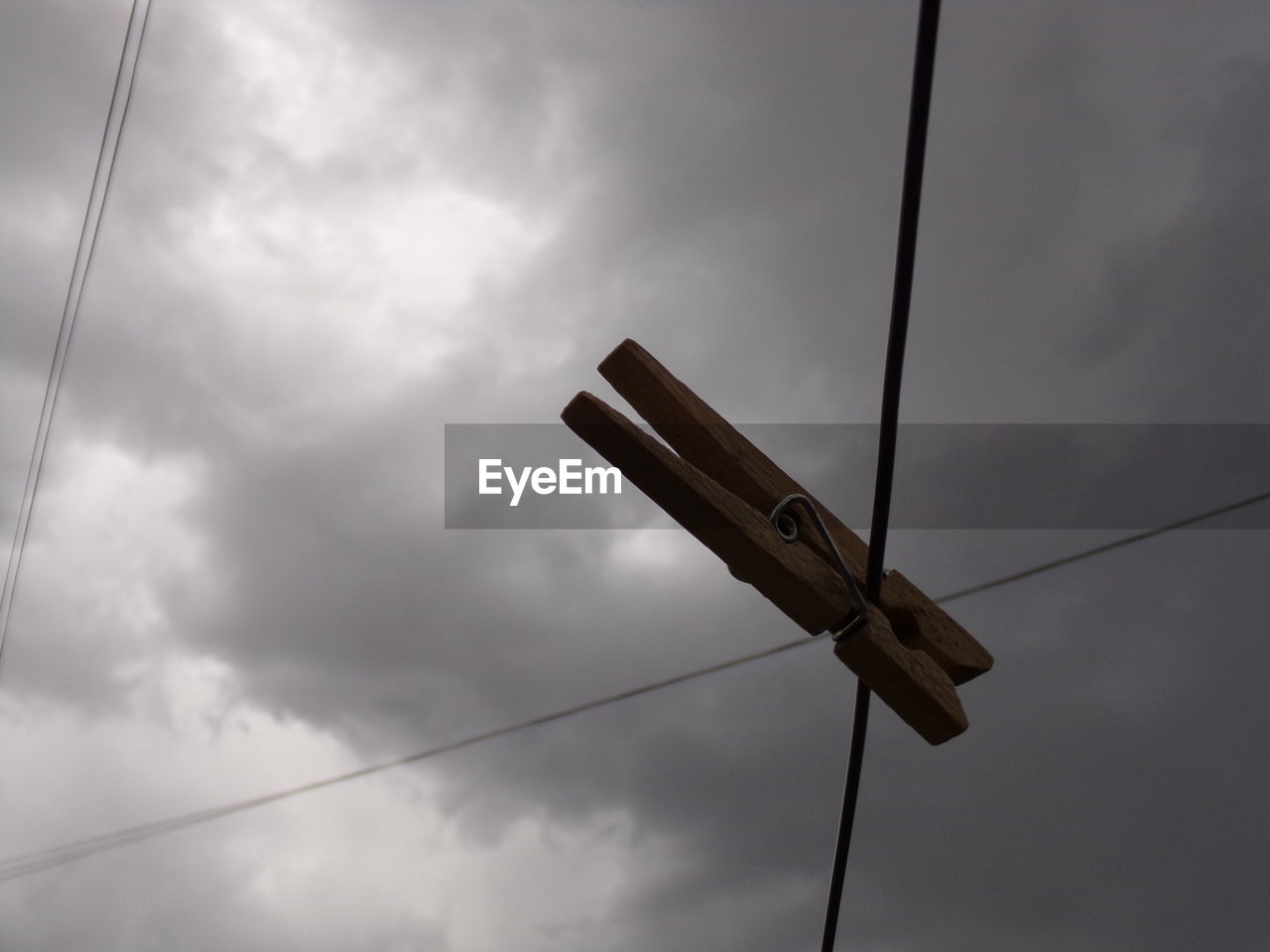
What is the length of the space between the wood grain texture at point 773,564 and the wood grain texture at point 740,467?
0.16 metres

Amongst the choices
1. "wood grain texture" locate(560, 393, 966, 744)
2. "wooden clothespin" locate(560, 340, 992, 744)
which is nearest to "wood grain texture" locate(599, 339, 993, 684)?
"wooden clothespin" locate(560, 340, 992, 744)

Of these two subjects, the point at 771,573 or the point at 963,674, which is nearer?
the point at 771,573

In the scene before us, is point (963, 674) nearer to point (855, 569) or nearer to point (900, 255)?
point (855, 569)

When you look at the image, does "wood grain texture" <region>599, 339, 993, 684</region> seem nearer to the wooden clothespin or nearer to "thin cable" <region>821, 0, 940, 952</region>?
the wooden clothespin

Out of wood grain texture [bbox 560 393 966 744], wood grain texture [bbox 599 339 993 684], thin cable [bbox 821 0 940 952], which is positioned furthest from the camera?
wood grain texture [bbox 599 339 993 684]

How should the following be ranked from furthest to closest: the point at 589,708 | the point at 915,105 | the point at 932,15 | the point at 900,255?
the point at 589,708, the point at 900,255, the point at 915,105, the point at 932,15

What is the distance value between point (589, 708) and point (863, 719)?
2.72 metres

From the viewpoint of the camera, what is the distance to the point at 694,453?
111 inches

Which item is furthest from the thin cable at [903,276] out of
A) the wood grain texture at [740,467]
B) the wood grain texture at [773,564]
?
the wood grain texture at [740,467]

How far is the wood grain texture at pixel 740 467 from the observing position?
2.80 metres

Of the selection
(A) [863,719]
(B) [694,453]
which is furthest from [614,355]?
(A) [863,719]

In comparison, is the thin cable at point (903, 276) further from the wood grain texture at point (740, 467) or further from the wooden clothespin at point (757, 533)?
the wood grain texture at point (740, 467)

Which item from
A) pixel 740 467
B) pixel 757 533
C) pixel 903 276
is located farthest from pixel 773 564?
pixel 903 276

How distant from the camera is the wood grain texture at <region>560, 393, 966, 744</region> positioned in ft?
8.12
